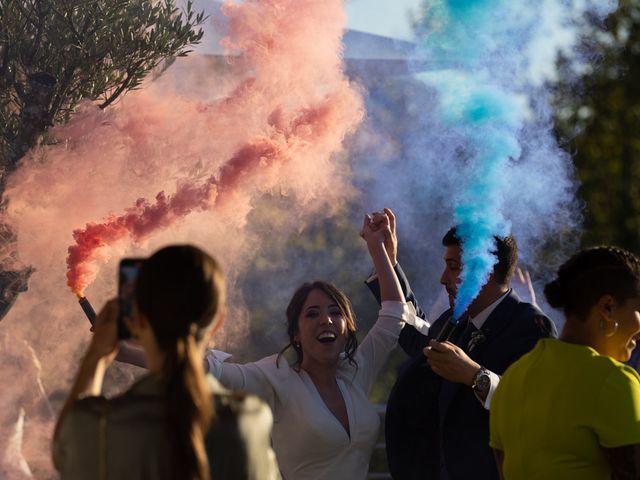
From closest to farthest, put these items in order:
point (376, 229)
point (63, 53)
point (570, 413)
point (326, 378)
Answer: point (570, 413) → point (326, 378) → point (376, 229) → point (63, 53)

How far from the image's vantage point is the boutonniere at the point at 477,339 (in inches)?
184

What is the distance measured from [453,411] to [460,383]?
0.14 meters

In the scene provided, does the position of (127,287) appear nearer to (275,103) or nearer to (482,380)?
(482,380)

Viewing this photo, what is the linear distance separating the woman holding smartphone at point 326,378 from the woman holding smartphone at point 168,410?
211cm

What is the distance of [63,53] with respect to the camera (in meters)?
6.55

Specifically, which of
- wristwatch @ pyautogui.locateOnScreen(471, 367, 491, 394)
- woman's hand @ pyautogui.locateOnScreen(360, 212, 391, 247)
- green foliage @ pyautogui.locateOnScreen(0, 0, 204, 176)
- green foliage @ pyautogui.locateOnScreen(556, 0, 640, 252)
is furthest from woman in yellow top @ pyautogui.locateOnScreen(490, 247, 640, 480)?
green foliage @ pyautogui.locateOnScreen(556, 0, 640, 252)

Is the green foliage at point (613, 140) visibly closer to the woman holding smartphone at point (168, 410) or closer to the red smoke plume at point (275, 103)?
the red smoke plume at point (275, 103)

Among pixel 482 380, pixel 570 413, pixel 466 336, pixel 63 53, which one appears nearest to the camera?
pixel 570 413

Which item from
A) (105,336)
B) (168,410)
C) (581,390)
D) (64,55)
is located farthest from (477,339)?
Answer: (64,55)

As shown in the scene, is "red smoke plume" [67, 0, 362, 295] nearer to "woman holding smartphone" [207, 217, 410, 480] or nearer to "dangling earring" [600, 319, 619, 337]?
"woman holding smartphone" [207, 217, 410, 480]

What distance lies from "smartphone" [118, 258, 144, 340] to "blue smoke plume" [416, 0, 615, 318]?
2.33 metres

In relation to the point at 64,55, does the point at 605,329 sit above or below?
below

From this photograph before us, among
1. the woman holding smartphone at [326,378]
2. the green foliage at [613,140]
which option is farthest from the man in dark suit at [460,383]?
the green foliage at [613,140]

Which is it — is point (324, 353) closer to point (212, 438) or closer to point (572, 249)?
point (212, 438)
